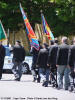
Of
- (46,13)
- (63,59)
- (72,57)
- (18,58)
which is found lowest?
(18,58)

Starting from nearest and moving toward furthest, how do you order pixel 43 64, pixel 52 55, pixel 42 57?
pixel 52 55 → pixel 43 64 → pixel 42 57

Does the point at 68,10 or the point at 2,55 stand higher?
the point at 68,10

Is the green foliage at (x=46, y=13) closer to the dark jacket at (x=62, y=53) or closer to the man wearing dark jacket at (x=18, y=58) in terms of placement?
the man wearing dark jacket at (x=18, y=58)

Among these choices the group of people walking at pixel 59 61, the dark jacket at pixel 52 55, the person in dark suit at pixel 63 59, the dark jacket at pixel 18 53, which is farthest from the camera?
the dark jacket at pixel 18 53

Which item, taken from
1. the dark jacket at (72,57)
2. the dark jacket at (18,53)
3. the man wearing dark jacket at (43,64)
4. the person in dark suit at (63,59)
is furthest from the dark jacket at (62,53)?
the dark jacket at (18,53)

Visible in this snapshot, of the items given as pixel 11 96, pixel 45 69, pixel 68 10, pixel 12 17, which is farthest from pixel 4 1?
pixel 11 96

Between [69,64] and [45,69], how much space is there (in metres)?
2.37

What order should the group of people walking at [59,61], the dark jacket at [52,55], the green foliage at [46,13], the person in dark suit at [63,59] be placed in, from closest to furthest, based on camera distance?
the group of people walking at [59,61] → the person in dark suit at [63,59] → the dark jacket at [52,55] → the green foliage at [46,13]

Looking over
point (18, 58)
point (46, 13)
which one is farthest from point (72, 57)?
point (46, 13)

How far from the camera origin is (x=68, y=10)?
3441 cm

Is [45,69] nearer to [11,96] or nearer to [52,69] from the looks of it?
[52,69]

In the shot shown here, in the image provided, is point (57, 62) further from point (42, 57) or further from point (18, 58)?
point (18, 58)

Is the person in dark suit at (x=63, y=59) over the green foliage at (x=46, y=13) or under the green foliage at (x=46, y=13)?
under

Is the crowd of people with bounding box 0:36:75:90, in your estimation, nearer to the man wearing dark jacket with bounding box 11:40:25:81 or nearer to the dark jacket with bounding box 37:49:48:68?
the dark jacket with bounding box 37:49:48:68
